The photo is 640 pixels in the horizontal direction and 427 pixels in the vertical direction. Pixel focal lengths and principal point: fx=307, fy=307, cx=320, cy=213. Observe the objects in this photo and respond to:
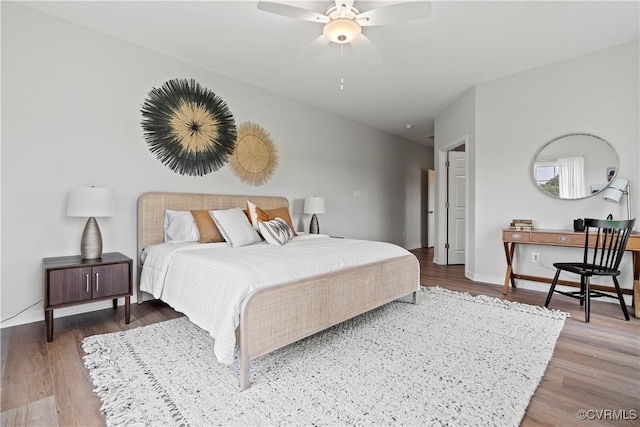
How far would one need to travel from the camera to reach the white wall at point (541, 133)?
3.12 meters

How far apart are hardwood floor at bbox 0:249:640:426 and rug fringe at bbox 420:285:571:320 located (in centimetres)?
12

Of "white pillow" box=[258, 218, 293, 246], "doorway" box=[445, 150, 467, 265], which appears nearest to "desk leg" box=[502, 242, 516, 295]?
"doorway" box=[445, 150, 467, 265]

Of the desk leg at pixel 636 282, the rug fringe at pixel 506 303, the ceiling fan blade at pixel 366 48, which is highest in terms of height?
the ceiling fan blade at pixel 366 48

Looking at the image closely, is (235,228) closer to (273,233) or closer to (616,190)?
(273,233)

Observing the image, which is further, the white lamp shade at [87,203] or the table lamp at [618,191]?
the table lamp at [618,191]

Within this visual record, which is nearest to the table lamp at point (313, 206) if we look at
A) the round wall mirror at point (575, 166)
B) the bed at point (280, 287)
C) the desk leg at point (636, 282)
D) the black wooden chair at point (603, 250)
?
the bed at point (280, 287)

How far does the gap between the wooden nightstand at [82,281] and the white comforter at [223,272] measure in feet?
0.85

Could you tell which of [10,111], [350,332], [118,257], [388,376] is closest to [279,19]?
[10,111]

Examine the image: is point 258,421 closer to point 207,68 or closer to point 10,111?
point 10,111

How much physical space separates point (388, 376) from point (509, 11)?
2.93 metres

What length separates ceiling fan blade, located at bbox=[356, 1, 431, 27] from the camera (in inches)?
78.7

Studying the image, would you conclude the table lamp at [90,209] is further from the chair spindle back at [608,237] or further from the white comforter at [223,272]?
the chair spindle back at [608,237]

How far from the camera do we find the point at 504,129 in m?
3.89

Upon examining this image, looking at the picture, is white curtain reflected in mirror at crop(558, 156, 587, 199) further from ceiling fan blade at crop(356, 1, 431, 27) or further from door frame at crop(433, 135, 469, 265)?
ceiling fan blade at crop(356, 1, 431, 27)
